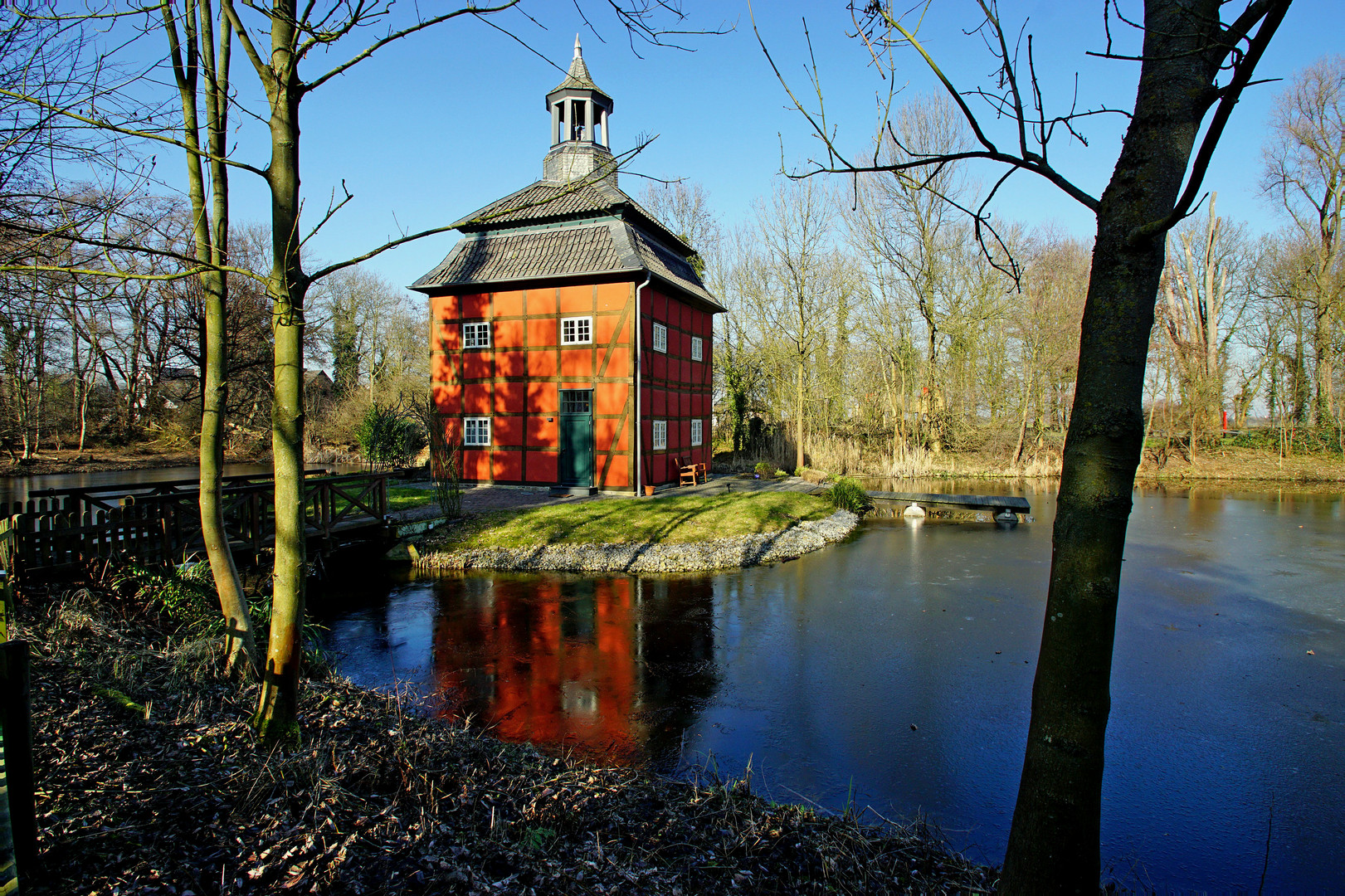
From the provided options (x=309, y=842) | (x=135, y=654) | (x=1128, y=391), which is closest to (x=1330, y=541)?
(x=1128, y=391)

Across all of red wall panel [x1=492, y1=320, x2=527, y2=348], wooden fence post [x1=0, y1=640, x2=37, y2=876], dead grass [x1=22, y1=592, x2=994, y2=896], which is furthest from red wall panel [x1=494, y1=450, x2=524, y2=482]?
wooden fence post [x1=0, y1=640, x2=37, y2=876]

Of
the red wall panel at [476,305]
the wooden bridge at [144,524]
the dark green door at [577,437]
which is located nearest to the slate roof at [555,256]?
the red wall panel at [476,305]

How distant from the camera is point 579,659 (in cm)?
737

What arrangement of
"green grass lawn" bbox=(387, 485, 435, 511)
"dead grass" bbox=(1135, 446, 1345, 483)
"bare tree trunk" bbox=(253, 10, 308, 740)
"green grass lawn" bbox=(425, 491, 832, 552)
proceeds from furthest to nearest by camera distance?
"dead grass" bbox=(1135, 446, 1345, 483) → "green grass lawn" bbox=(387, 485, 435, 511) → "green grass lawn" bbox=(425, 491, 832, 552) → "bare tree trunk" bbox=(253, 10, 308, 740)

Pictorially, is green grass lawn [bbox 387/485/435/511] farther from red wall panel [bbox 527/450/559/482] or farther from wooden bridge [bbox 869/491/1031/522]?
wooden bridge [bbox 869/491/1031/522]

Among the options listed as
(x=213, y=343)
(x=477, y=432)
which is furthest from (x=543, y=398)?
(x=213, y=343)

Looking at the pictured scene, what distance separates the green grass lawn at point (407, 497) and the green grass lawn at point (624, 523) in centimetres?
209

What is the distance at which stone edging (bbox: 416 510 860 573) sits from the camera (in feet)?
37.6

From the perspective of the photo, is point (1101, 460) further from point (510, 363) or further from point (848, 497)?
point (510, 363)

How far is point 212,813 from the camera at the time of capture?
3.03 metres

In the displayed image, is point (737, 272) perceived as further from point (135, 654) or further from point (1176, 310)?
point (135, 654)

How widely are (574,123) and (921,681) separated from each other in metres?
18.0

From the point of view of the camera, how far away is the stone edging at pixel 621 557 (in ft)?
37.6

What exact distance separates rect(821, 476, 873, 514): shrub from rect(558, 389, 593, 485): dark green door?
20.2ft
